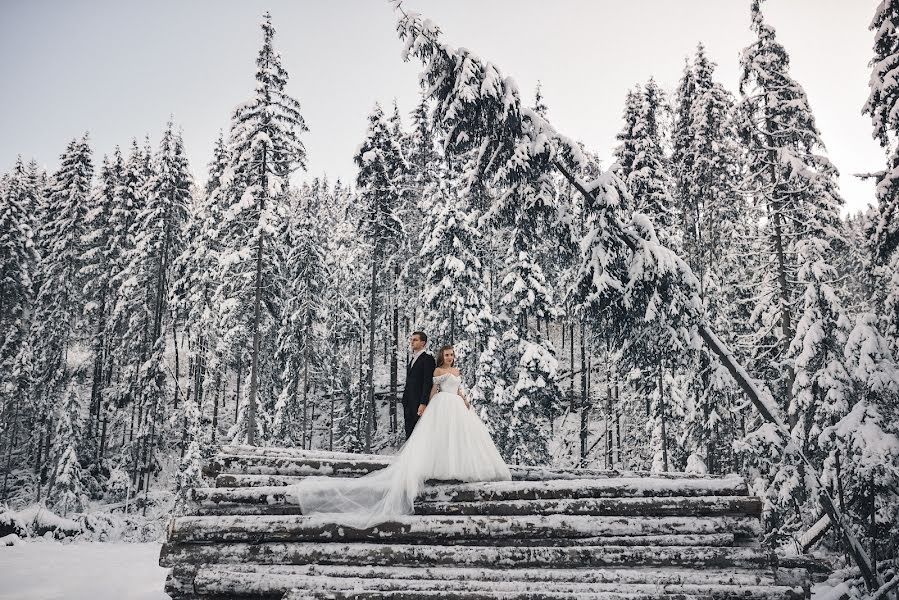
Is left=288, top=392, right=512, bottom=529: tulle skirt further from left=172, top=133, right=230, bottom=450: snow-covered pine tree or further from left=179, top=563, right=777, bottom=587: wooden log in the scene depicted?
left=172, top=133, right=230, bottom=450: snow-covered pine tree

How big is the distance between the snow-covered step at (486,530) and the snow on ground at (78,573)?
4.37m

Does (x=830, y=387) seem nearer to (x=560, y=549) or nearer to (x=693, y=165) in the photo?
(x=560, y=549)

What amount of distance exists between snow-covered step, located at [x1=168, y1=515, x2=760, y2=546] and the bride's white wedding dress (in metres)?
0.18

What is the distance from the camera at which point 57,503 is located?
1054 inches

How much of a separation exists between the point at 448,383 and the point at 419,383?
2.78 ft

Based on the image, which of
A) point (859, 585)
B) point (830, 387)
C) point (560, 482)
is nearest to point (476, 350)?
point (830, 387)

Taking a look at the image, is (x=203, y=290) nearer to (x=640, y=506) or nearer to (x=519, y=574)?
(x=519, y=574)

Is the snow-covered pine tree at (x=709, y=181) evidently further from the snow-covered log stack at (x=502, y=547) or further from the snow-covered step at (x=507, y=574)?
the snow-covered step at (x=507, y=574)

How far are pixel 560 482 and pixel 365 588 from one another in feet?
7.84

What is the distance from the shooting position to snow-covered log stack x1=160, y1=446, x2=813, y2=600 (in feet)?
17.3

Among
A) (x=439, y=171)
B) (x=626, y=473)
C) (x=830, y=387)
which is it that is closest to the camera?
(x=626, y=473)

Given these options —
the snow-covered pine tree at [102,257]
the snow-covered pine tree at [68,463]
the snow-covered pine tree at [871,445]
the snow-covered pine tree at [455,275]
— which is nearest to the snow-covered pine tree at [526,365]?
the snow-covered pine tree at [455,275]

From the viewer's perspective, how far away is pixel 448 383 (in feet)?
26.3

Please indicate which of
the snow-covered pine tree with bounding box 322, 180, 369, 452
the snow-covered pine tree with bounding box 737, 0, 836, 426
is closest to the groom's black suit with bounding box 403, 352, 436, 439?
the snow-covered pine tree with bounding box 737, 0, 836, 426
